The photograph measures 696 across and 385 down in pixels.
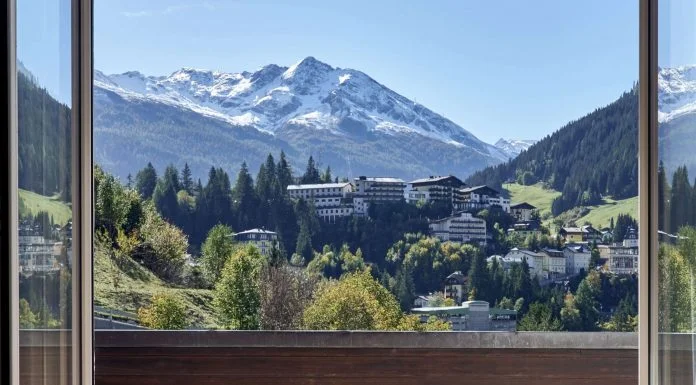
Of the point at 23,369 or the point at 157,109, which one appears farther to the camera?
the point at 157,109

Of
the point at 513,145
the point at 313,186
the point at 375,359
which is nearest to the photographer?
the point at 375,359

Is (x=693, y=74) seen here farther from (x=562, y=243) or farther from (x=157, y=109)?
(x=157, y=109)

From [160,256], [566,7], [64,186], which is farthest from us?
[160,256]

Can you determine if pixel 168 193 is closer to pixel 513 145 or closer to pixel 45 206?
pixel 513 145

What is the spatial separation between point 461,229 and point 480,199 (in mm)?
253

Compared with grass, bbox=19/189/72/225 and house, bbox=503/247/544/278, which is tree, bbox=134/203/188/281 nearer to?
house, bbox=503/247/544/278

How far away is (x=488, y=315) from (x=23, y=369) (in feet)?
12.6

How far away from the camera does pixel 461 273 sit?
492 cm

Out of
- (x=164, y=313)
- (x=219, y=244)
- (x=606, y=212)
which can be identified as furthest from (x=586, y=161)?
(x=164, y=313)

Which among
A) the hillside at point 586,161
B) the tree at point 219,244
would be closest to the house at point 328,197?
the tree at point 219,244

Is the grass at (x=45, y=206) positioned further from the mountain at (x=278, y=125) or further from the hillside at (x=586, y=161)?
the hillside at (x=586, y=161)

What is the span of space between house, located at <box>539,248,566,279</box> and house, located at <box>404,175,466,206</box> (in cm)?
72

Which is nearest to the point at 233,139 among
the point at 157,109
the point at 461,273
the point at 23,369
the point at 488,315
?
the point at 157,109

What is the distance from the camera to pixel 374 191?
497 centimetres
